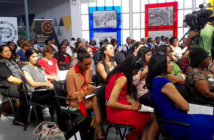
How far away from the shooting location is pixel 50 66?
4848 millimetres

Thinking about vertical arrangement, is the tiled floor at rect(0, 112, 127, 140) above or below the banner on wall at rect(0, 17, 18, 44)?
below

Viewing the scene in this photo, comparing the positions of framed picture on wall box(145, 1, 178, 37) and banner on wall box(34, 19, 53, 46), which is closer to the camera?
banner on wall box(34, 19, 53, 46)

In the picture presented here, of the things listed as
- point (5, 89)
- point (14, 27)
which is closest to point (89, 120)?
point (5, 89)

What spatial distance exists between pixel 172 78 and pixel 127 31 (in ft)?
41.2

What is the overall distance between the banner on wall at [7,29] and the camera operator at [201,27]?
6.87 meters

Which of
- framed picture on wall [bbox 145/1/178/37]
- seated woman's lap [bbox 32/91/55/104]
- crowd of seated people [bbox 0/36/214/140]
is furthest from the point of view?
framed picture on wall [bbox 145/1/178/37]

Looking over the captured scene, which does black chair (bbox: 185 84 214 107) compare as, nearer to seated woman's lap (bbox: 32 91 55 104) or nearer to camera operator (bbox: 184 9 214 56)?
camera operator (bbox: 184 9 214 56)

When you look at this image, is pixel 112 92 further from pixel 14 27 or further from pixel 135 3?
pixel 135 3

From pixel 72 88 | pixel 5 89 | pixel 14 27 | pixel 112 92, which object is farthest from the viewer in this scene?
pixel 14 27

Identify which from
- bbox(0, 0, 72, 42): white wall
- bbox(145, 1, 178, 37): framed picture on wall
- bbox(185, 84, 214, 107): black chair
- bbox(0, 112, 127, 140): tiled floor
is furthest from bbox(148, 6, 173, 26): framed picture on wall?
bbox(185, 84, 214, 107): black chair

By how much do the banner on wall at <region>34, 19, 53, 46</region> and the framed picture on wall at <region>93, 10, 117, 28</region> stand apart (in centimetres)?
561

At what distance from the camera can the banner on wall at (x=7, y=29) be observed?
28.1ft

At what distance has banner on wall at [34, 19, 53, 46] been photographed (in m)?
10.4

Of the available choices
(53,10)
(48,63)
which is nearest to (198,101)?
(48,63)
